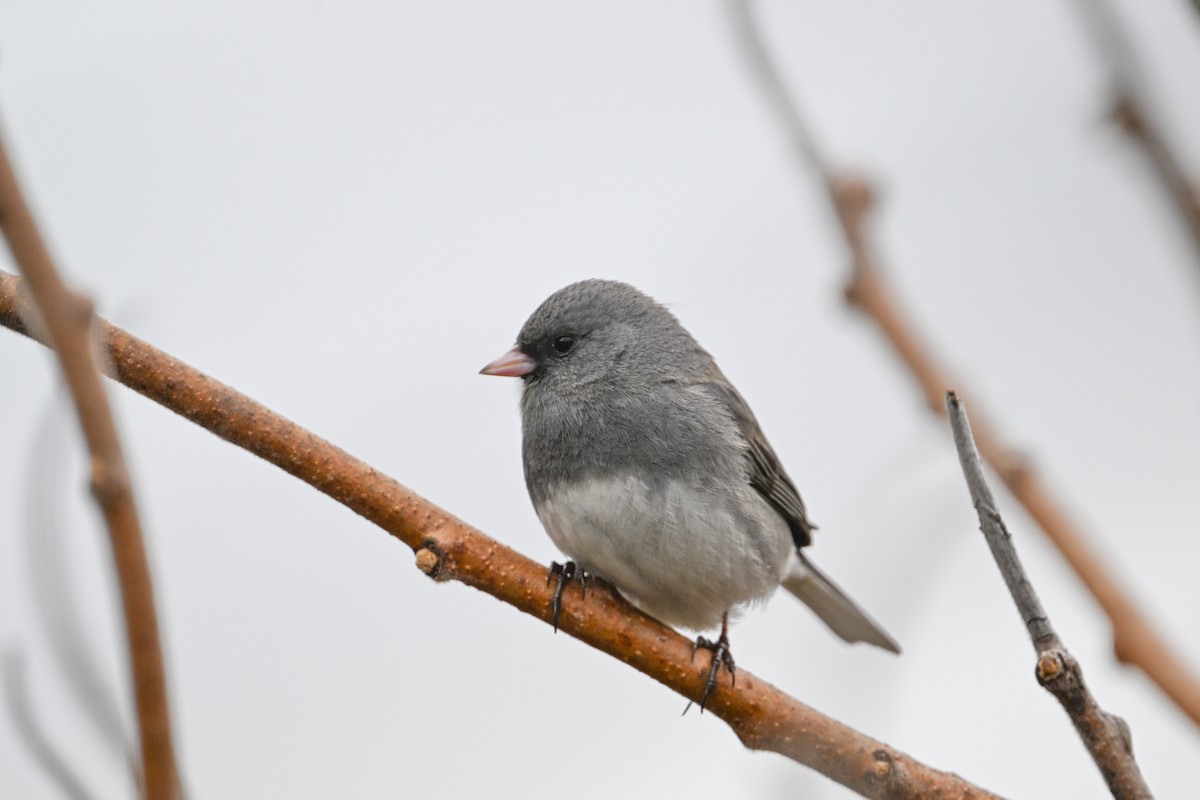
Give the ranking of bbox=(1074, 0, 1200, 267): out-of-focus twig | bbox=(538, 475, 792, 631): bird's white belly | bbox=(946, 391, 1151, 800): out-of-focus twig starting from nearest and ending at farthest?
1. bbox=(1074, 0, 1200, 267): out-of-focus twig
2. bbox=(946, 391, 1151, 800): out-of-focus twig
3. bbox=(538, 475, 792, 631): bird's white belly

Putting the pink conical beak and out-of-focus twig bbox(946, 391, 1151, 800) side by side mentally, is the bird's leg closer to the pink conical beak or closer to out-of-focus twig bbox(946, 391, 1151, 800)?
out-of-focus twig bbox(946, 391, 1151, 800)

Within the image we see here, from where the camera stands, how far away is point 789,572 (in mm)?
3146

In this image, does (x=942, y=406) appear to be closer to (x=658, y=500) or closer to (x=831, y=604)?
(x=658, y=500)

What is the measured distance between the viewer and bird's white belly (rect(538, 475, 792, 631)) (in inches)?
99.7

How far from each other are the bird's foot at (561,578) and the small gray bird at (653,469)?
1 centimetres

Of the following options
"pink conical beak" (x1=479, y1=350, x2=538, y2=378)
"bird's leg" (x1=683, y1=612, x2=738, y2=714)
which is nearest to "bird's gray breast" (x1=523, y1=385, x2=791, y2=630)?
"pink conical beak" (x1=479, y1=350, x2=538, y2=378)

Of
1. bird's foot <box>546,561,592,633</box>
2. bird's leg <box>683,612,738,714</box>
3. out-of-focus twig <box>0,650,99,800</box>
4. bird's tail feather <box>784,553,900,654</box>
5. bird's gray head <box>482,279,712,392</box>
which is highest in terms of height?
out-of-focus twig <box>0,650,99,800</box>

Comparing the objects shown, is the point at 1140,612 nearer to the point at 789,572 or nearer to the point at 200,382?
the point at 200,382

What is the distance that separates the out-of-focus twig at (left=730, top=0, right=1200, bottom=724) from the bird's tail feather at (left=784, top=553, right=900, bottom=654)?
5.53 feet

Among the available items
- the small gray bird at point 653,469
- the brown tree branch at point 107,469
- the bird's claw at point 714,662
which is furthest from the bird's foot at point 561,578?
the brown tree branch at point 107,469

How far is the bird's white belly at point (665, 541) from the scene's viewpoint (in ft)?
8.30

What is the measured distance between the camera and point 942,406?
1419 mm

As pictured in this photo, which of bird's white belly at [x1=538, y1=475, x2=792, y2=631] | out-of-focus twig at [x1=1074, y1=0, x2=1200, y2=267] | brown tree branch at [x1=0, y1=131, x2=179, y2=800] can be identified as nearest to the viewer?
brown tree branch at [x1=0, y1=131, x2=179, y2=800]

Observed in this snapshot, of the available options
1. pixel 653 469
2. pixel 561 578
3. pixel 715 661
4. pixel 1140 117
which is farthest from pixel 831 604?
pixel 1140 117
